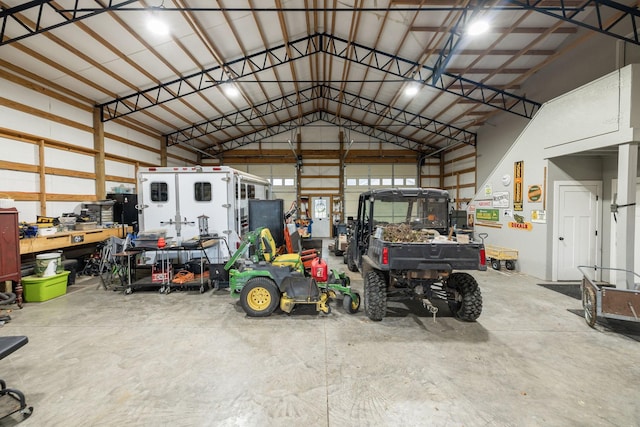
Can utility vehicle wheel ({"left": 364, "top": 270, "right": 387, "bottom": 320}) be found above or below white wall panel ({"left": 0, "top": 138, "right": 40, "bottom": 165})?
below

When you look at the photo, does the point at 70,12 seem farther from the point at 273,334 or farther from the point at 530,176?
the point at 530,176

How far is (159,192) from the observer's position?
6031 millimetres

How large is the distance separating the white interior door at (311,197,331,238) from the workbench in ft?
31.2

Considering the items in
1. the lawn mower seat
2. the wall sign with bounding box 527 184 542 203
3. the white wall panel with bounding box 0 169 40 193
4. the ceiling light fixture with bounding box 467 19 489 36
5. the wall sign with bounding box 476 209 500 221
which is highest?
the ceiling light fixture with bounding box 467 19 489 36

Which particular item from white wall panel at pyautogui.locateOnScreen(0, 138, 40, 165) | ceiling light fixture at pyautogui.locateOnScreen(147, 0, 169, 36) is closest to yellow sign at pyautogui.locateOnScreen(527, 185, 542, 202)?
ceiling light fixture at pyautogui.locateOnScreen(147, 0, 169, 36)

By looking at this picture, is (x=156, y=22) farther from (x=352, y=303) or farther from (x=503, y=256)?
(x=503, y=256)

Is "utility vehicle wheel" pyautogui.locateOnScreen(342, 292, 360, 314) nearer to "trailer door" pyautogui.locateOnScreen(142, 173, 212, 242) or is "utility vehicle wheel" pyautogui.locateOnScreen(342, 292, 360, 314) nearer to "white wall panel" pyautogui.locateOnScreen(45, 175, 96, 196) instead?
"trailer door" pyautogui.locateOnScreen(142, 173, 212, 242)

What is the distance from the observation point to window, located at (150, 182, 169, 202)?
6012 millimetres

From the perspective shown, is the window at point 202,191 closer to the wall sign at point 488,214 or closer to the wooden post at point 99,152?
the wooden post at point 99,152

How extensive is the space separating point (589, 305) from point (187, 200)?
7408 millimetres

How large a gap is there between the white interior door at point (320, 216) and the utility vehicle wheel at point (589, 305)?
473 inches

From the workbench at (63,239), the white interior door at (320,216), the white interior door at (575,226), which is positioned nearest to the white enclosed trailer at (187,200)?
the workbench at (63,239)

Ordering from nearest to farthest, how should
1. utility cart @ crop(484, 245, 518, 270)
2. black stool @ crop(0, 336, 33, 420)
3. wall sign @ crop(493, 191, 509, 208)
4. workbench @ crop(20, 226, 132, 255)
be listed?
1. black stool @ crop(0, 336, 33, 420)
2. workbench @ crop(20, 226, 132, 255)
3. utility cart @ crop(484, 245, 518, 270)
4. wall sign @ crop(493, 191, 509, 208)

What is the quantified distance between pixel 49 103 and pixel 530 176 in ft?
40.5
